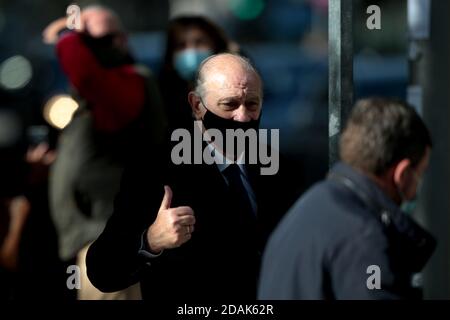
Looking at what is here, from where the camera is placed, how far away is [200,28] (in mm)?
5629

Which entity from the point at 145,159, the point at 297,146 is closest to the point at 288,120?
the point at 297,146

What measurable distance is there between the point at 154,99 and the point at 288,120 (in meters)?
5.88

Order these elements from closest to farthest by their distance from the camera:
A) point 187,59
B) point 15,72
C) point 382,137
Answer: point 382,137 → point 187,59 → point 15,72

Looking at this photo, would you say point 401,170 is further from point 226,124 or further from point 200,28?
point 200,28

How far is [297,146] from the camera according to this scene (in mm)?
11094

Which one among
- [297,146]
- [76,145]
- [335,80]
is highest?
[335,80]

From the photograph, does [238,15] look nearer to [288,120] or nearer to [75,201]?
[288,120]

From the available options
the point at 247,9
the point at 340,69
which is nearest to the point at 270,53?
the point at 247,9

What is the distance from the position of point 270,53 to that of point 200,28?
5904mm

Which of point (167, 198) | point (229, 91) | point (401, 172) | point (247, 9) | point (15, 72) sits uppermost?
point (247, 9)

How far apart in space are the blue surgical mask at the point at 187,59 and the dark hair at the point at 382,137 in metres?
2.44

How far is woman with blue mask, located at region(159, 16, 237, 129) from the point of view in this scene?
5.57 meters

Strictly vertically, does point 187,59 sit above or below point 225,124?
above
